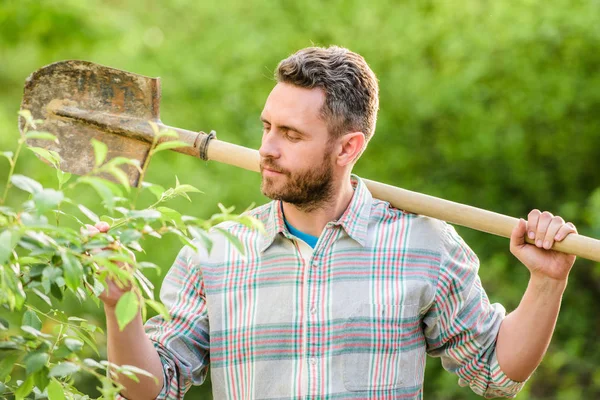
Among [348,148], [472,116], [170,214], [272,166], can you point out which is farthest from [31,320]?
[472,116]

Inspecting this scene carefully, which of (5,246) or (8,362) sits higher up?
(5,246)

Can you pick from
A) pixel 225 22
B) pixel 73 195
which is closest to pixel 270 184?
pixel 73 195

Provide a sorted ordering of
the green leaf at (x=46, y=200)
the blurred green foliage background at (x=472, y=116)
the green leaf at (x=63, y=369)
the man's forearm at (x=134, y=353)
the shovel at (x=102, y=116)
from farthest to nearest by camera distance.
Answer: the blurred green foliage background at (x=472, y=116), the shovel at (x=102, y=116), the man's forearm at (x=134, y=353), the green leaf at (x=63, y=369), the green leaf at (x=46, y=200)

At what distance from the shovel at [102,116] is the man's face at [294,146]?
0.76ft

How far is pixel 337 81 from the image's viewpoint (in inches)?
87.6

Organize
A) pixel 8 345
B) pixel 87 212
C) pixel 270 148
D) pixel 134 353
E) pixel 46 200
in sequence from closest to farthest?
1. pixel 46 200
2. pixel 8 345
3. pixel 87 212
4. pixel 134 353
5. pixel 270 148

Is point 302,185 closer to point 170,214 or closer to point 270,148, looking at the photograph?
point 270,148

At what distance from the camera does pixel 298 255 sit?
226cm

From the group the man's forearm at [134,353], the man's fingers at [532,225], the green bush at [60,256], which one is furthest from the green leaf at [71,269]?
the man's fingers at [532,225]

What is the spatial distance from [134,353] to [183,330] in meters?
0.22

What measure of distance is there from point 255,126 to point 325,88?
12.6ft

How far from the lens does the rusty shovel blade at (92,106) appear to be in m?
2.45

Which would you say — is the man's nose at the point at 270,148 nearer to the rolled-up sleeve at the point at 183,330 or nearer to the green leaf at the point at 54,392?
the rolled-up sleeve at the point at 183,330

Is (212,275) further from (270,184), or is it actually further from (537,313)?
(537,313)
